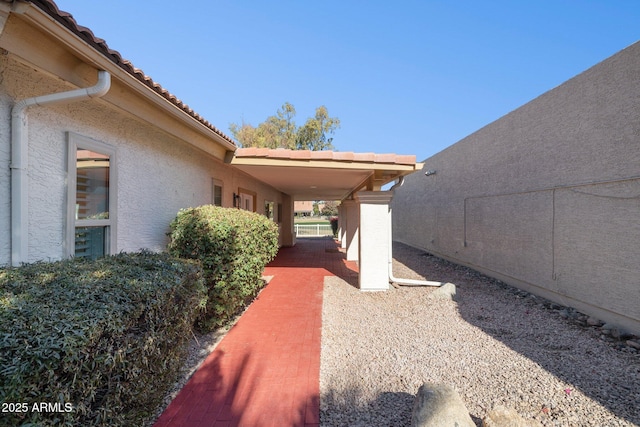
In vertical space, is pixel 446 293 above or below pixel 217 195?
below

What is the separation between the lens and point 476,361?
4.35 metres

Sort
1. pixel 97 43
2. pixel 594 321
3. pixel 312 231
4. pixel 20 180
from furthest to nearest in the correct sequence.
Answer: pixel 312 231 → pixel 594 321 → pixel 97 43 → pixel 20 180

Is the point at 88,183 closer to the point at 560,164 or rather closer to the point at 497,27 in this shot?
the point at 560,164

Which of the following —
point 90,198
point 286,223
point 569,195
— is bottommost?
point 286,223

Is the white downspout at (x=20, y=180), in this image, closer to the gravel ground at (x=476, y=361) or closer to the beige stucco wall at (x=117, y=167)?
the beige stucco wall at (x=117, y=167)

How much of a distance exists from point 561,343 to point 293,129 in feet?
107

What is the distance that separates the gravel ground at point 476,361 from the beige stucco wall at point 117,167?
357 cm

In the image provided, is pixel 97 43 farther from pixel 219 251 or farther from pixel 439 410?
pixel 439 410

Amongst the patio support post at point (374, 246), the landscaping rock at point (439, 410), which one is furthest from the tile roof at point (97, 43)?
the patio support post at point (374, 246)

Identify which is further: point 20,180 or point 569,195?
point 569,195

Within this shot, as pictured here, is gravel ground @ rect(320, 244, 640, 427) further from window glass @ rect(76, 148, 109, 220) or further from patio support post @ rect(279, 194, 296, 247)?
patio support post @ rect(279, 194, 296, 247)

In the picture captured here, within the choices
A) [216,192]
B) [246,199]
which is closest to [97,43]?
[216,192]

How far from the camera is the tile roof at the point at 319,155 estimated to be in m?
7.33

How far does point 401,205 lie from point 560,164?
14011 mm
